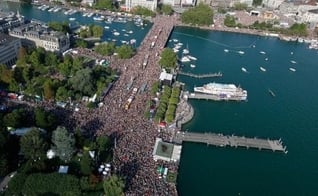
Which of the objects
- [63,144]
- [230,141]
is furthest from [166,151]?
[63,144]

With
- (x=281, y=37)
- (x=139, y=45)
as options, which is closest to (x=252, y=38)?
(x=281, y=37)

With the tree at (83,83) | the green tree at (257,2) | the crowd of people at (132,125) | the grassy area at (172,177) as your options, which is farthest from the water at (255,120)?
the green tree at (257,2)

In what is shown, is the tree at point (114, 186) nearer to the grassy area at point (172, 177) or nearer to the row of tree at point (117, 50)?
the grassy area at point (172, 177)

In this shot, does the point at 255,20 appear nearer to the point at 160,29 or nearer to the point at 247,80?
the point at 160,29

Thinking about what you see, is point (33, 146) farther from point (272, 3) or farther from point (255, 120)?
point (272, 3)

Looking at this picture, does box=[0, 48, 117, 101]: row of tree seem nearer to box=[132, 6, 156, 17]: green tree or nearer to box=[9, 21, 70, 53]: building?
box=[9, 21, 70, 53]: building
